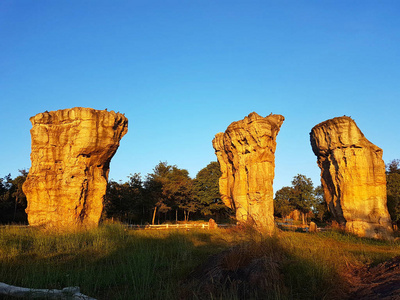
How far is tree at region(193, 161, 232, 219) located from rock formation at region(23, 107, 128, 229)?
2452 cm

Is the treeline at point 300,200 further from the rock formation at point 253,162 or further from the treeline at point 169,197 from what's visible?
the rock formation at point 253,162

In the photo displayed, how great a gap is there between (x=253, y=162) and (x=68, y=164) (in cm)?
1320

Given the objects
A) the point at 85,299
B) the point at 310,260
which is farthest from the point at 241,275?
the point at 85,299

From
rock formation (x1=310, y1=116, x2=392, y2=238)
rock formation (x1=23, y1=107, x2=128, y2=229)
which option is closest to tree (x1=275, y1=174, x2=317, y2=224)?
rock formation (x1=310, y1=116, x2=392, y2=238)

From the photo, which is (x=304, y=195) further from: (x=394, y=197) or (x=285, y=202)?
(x=394, y=197)

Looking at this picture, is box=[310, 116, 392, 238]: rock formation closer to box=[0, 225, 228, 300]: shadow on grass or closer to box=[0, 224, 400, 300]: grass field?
box=[0, 224, 400, 300]: grass field

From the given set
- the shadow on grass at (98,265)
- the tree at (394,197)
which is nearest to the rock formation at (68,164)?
the shadow on grass at (98,265)

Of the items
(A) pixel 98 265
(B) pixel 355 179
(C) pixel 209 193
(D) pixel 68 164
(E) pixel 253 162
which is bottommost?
(A) pixel 98 265

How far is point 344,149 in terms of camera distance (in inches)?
814

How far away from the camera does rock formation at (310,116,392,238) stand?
1894cm

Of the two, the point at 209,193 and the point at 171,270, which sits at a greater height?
the point at 209,193

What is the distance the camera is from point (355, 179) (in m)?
19.9

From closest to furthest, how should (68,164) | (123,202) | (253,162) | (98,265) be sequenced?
(98,265) → (68,164) → (253,162) → (123,202)

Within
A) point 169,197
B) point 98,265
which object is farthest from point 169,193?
point 98,265
